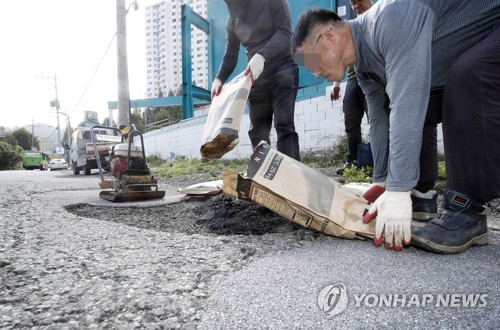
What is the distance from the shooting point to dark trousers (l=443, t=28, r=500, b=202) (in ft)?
3.80

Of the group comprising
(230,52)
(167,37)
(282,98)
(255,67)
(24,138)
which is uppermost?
(167,37)

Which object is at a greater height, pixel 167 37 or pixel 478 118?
pixel 167 37

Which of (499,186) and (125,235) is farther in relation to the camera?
(125,235)

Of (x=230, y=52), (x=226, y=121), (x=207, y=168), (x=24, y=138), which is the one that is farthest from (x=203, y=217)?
(x=24, y=138)

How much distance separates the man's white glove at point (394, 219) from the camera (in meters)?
1.09

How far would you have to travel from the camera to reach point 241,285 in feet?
2.97

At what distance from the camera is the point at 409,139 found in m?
1.11

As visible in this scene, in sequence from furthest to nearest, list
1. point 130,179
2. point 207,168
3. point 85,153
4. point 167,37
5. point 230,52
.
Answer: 1. point 167,37
2. point 85,153
3. point 207,168
4. point 130,179
5. point 230,52

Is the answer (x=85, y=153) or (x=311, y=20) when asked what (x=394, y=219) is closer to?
(x=311, y=20)

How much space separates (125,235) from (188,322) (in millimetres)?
852

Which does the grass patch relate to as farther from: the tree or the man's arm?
the tree

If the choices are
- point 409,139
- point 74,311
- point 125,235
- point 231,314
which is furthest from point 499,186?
point 125,235

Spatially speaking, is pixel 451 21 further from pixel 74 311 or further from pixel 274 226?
pixel 74 311

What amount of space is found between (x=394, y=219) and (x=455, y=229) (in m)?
0.27
